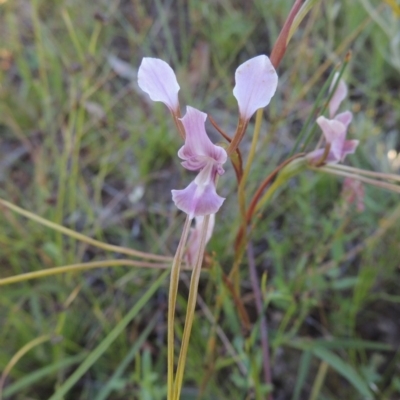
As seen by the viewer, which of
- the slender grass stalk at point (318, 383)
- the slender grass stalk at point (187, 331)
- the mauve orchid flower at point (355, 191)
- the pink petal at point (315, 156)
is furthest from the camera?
the slender grass stalk at point (318, 383)

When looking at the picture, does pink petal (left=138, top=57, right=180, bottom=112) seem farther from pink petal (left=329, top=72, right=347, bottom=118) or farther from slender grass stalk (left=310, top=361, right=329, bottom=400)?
slender grass stalk (left=310, top=361, right=329, bottom=400)

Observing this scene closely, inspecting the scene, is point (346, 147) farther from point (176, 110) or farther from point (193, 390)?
point (193, 390)

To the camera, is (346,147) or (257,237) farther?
(257,237)

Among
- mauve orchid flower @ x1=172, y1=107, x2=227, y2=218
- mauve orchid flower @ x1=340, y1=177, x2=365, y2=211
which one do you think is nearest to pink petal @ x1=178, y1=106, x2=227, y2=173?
mauve orchid flower @ x1=172, y1=107, x2=227, y2=218

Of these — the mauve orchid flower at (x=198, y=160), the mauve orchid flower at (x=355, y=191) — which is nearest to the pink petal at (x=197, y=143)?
the mauve orchid flower at (x=198, y=160)

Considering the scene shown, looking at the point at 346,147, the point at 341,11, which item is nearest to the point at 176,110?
the point at 346,147

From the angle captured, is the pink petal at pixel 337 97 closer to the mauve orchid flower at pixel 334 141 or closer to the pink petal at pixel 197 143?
the mauve orchid flower at pixel 334 141
